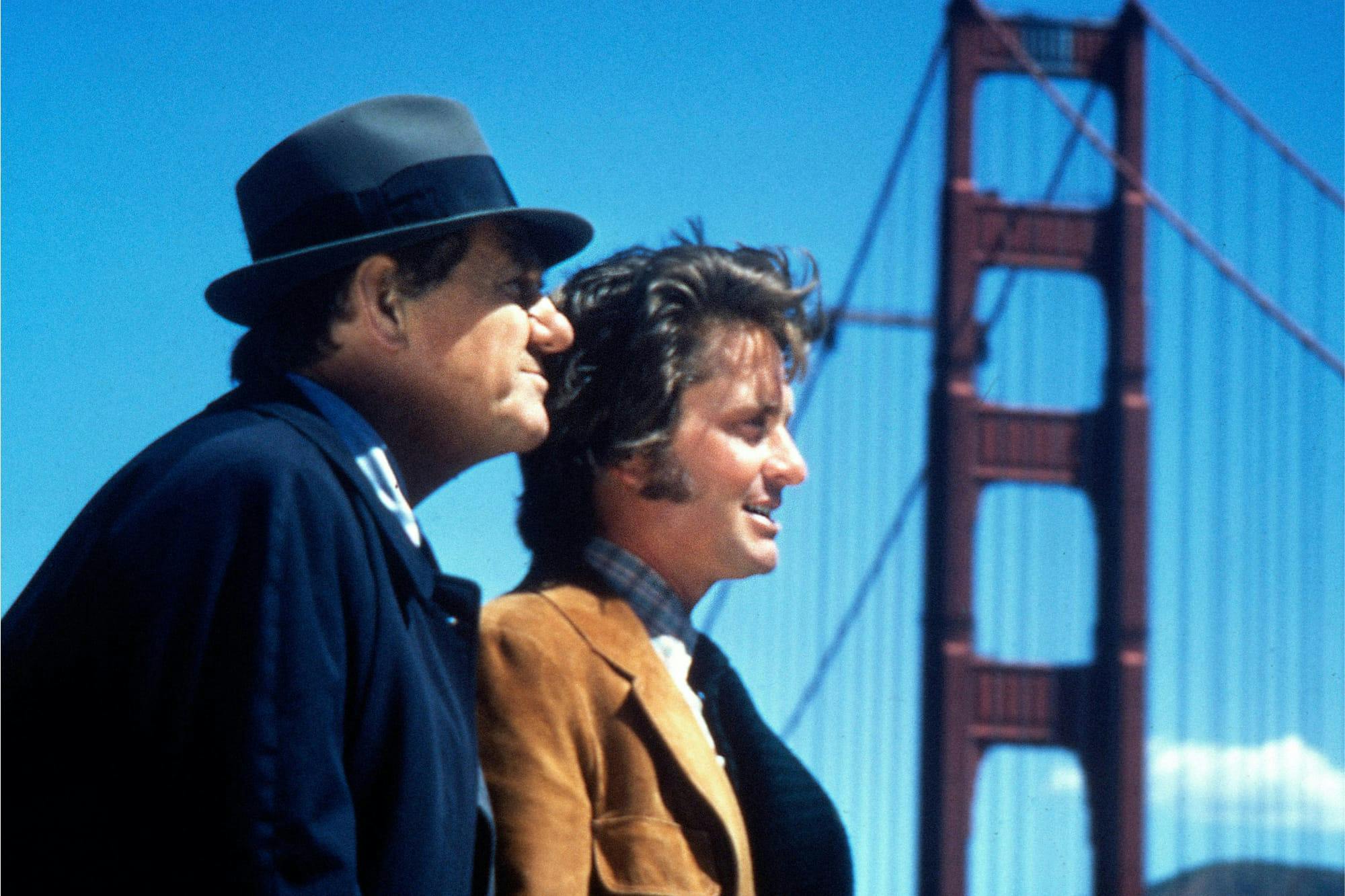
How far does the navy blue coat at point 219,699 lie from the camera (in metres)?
1.33

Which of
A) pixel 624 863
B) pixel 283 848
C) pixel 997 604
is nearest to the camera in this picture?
pixel 283 848

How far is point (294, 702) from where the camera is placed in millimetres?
1353

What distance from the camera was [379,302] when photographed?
1670 mm

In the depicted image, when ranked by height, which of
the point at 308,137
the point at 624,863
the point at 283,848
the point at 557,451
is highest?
the point at 308,137

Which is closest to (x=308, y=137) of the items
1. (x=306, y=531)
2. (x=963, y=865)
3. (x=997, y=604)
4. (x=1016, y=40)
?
(x=306, y=531)

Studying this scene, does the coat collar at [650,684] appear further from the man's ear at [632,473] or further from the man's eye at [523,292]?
the man's eye at [523,292]

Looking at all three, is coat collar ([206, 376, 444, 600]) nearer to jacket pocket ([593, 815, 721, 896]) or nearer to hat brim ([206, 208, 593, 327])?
hat brim ([206, 208, 593, 327])

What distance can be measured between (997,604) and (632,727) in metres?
10.5

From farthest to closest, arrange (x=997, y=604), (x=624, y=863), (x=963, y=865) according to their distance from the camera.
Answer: (x=997, y=604)
(x=963, y=865)
(x=624, y=863)

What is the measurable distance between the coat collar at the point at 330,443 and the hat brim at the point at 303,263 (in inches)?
3.2

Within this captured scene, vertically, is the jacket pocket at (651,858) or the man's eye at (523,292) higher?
the man's eye at (523,292)

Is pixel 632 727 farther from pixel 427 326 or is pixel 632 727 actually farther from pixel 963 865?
pixel 963 865

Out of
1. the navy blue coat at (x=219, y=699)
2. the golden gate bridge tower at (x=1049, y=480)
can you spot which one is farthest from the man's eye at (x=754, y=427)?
the golden gate bridge tower at (x=1049, y=480)

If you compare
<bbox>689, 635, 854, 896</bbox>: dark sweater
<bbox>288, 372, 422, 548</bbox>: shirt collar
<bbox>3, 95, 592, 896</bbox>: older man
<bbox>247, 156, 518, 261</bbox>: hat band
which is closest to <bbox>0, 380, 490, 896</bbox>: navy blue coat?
<bbox>3, 95, 592, 896</bbox>: older man
